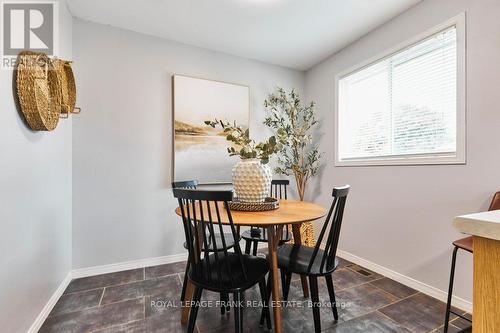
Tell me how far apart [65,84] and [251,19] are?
5.70 feet

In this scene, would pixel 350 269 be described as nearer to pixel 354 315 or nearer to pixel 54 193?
pixel 354 315

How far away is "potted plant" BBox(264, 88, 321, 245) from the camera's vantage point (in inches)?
126

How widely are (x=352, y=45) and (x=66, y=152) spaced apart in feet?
10.5

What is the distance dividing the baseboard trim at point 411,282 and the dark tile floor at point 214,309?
54 mm

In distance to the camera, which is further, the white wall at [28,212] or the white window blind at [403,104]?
the white window blind at [403,104]

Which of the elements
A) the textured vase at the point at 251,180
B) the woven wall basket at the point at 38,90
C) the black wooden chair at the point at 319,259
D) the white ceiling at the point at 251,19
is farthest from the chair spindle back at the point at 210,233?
the white ceiling at the point at 251,19

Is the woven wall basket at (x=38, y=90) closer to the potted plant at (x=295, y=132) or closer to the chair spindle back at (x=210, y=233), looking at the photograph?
the chair spindle back at (x=210, y=233)

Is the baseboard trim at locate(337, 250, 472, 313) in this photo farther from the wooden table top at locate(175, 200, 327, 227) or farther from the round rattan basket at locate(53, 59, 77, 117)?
the round rattan basket at locate(53, 59, 77, 117)

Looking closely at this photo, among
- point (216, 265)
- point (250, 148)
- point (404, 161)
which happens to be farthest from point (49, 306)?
point (404, 161)

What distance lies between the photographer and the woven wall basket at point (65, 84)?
171 centimetres

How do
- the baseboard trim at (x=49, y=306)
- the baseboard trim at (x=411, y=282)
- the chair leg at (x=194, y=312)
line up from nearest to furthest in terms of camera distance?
the chair leg at (x=194, y=312), the baseboard trim at (x=49, y=306), the baseboard trim at (x=411, y=282)

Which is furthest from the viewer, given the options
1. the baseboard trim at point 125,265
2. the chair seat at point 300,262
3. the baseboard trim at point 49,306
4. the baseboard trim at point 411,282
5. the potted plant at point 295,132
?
the potted plant at point 295,132

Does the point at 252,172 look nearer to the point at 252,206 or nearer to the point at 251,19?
the point at 252,206

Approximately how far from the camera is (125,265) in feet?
8.17
